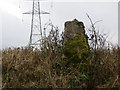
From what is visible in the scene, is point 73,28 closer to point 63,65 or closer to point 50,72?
point 63,65

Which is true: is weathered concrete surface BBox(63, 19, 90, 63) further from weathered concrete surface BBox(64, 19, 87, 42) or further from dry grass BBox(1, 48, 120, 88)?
dry grass BBox(1, 48, 120, 88)

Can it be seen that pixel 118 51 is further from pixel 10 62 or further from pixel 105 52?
pixel 10 62

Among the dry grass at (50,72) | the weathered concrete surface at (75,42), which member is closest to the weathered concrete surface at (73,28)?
the weathered concrete surface at (75,42)

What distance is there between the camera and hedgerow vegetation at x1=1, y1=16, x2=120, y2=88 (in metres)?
5.58

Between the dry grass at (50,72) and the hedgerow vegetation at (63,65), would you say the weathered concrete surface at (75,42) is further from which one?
the dry grass at (50,72)

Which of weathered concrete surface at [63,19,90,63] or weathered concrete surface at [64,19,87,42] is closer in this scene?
weathered concrete surface at [63,19,90,63]

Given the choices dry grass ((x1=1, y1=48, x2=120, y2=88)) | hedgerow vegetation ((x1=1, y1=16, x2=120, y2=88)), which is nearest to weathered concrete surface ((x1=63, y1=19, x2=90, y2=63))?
hedgerow vegetation ((x1=1, y1=16, x2=120, y2=88))

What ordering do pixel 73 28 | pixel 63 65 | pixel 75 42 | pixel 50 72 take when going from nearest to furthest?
pixel 50 72, pixel 63 65, pixel 75 42, pixel 73 28

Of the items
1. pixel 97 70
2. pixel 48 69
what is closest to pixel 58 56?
pixel 48 69

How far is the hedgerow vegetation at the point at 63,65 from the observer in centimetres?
558

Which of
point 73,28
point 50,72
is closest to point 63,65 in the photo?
point 50,72

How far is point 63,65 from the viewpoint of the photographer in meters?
6.28

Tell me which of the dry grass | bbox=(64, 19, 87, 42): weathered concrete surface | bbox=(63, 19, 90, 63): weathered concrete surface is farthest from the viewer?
bbox=(64, 19, 87, 42): weathered concrete surface

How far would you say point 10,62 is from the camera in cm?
661
